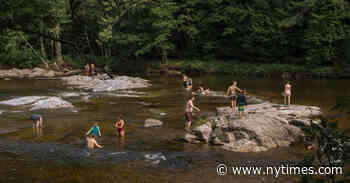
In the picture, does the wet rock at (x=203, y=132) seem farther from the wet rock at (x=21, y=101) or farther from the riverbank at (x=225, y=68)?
the riverbank at (x=225, y=68)

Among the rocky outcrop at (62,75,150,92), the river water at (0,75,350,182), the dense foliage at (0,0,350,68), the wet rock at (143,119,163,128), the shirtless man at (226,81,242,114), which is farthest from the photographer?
the dense foliage at (0,0,350,68)

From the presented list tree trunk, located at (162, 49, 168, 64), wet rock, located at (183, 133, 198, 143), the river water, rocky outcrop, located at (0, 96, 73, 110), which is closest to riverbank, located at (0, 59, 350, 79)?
tree trunk, located at (162, 49, 168, 64)

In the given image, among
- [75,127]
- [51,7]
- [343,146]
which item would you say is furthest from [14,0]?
[75,127]

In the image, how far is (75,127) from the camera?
18969 millimetres

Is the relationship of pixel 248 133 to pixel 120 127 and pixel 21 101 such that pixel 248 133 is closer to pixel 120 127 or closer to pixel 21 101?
pixel 120 127

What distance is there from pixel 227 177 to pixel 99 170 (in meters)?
4.45

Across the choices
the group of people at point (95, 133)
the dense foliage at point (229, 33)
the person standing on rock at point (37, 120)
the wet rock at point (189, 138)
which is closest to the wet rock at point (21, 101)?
the person standing on rock at point (37, 120)

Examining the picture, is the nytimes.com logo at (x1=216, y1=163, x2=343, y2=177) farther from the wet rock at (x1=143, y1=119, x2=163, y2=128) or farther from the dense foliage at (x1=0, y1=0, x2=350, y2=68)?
the dense foliage at (x1=0, y1=0, x2=350, y2=68)

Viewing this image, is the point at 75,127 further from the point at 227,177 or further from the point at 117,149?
the point at 227,177

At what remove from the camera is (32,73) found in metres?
50.2

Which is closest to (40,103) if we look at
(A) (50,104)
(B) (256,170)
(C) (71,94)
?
(A) (50,104)

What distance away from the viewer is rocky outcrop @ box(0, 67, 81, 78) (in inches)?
1916

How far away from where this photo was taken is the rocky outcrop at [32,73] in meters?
48.7

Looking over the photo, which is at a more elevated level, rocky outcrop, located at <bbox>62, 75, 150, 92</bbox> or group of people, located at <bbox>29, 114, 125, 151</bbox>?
rocky outcrop, located at <bbox>62, 75, 150, 92</bbox>
